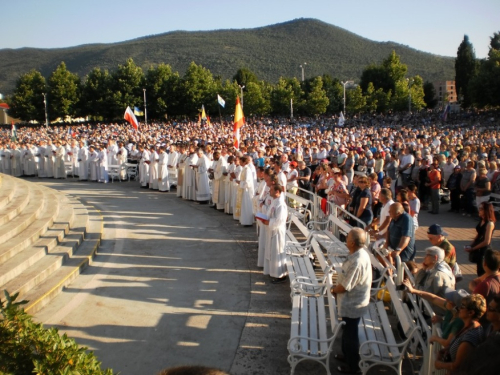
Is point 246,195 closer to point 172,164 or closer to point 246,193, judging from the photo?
point 246,193

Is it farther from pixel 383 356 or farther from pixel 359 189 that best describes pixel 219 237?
pixel 383 356

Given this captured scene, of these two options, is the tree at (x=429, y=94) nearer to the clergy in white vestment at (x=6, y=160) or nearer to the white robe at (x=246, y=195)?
the clergy in white vestment at (x=6, y=160)

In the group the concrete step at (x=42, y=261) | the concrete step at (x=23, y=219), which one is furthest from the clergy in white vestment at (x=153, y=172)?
the concrete step at (x=42, y=261)

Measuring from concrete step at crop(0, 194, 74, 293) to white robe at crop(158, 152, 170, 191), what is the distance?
710 cm

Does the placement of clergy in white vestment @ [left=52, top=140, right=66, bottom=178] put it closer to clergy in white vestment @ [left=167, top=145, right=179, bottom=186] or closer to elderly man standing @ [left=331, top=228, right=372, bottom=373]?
clergy in white vestment @ [left=167, top=145, right=179, bottom=186]

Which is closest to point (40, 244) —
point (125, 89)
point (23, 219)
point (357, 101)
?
point (23, 219)

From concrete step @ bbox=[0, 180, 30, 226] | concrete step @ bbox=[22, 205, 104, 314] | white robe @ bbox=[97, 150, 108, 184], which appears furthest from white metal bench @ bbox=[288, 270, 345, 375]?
white robe @ bbox=[97, 150, 108, 184]

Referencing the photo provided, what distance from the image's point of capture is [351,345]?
513cm

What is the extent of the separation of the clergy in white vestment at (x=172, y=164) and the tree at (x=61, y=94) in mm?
57896

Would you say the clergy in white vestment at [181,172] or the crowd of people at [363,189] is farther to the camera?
the clergy in white vestment at [181,172]

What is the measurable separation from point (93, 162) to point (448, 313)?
20.0 m

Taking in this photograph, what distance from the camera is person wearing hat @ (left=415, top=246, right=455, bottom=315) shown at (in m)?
5.11

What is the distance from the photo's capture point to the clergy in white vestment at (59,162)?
74.9 ft

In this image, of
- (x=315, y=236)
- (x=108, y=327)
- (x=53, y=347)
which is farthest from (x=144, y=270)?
(x=53, y=347)
